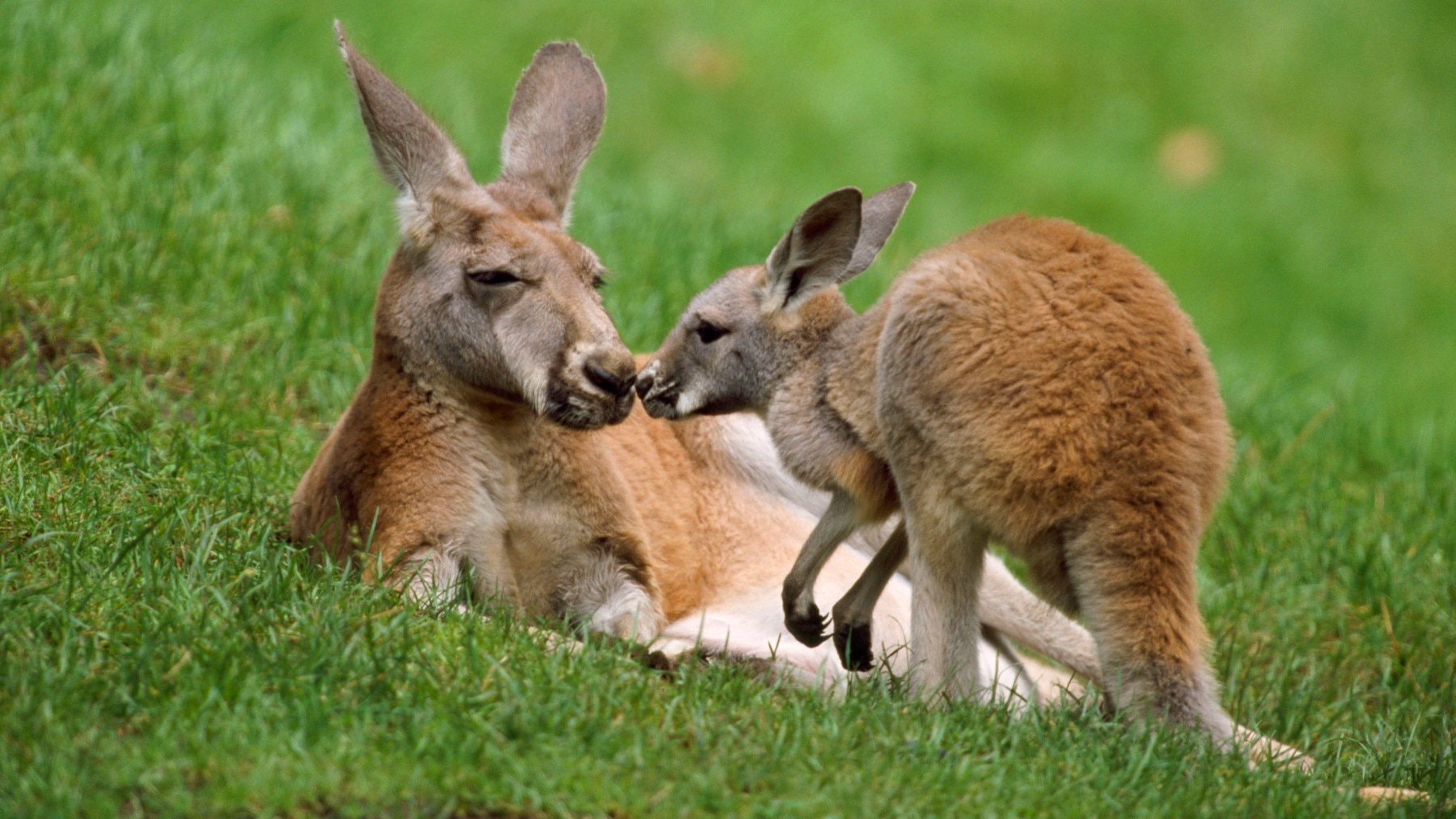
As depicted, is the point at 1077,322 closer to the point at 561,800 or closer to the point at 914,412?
the point at 914,412

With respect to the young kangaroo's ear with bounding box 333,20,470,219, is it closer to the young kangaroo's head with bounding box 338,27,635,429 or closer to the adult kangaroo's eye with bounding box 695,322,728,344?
the young kangaroo's head with bounding box 338,27,635,429

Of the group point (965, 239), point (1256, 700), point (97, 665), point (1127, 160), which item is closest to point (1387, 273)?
point (1127, 160)

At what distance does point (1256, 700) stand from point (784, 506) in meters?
1.96

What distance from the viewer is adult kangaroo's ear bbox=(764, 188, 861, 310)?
5250 millimetres

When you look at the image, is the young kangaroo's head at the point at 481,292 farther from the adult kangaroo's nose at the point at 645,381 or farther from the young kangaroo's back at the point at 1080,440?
the young kangaroo's back at the point at 1080,440

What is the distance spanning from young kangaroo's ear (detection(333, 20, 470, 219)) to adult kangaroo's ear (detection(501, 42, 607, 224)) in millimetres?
453

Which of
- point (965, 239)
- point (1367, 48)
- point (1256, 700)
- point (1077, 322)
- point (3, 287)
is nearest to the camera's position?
point (1077, 322)

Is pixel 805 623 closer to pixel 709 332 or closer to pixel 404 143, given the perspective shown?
pixel 709 332

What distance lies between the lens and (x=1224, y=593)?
256 inches

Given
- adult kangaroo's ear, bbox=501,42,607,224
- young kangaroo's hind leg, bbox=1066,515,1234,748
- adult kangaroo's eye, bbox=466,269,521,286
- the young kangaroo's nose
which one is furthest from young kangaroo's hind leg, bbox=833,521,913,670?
adult kangaroo's ear, bbox=501,42,607,224

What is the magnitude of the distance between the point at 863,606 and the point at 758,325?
3.46 ft

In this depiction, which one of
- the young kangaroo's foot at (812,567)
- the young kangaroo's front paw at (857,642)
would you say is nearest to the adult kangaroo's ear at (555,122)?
the young kangaroo's foot at (812,567)

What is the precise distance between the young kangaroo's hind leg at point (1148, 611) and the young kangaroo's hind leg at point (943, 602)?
350mm

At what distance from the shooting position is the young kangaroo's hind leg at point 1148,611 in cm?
439
